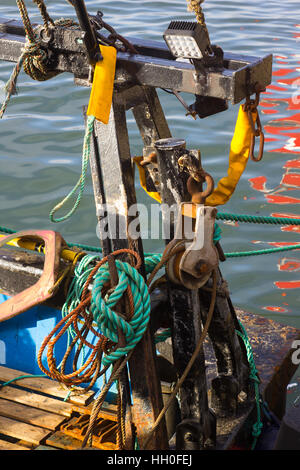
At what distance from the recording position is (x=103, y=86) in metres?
2.46

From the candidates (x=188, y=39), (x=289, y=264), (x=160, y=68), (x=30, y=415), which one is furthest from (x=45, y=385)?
(x=289, y=264)

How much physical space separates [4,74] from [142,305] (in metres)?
7.21

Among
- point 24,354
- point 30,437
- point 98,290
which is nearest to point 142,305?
point 98,290

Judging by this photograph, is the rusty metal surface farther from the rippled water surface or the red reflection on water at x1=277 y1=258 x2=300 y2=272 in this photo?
the red reflection on water at x1=277 y1=258 x2=300 y2=272

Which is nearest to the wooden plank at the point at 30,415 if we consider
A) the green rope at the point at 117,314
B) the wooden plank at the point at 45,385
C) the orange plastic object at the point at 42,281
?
the wooden plank at the point at 45,385

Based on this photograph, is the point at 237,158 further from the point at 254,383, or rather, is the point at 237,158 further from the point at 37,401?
the point at 37,401

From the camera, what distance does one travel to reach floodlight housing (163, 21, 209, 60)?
228cm

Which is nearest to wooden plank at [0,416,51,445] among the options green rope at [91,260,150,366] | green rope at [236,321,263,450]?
green rope at [91,260,150,366]

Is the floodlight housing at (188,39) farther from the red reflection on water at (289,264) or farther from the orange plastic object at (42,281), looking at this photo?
the red reflection on water at (289,264)

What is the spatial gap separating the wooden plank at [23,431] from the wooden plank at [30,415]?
37 millimetres

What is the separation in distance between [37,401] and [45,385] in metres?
0.13

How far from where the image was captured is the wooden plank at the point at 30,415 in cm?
324

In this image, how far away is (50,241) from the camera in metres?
3.23
